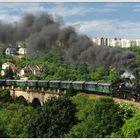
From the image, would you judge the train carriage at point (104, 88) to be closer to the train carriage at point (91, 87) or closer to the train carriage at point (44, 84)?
the train carriage at point (91, 87)

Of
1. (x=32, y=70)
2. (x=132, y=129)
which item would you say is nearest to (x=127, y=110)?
(x=132, y=129)

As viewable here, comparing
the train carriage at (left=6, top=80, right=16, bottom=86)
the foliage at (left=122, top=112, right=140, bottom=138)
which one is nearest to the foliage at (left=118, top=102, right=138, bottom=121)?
the foliage at (left=122, top=112, right=140, bottom=138)

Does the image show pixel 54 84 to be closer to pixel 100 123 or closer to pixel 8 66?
pixel 100 123

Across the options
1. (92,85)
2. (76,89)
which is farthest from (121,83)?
(76,89)

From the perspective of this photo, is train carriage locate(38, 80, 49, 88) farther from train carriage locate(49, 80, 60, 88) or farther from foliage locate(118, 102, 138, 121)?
foliage locate(118, 102, 138, 121)


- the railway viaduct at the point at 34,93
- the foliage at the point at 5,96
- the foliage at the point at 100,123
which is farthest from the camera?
the railway viaduct at the point at 34,93

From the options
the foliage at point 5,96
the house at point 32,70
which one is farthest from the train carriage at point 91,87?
the house at point 32,70
